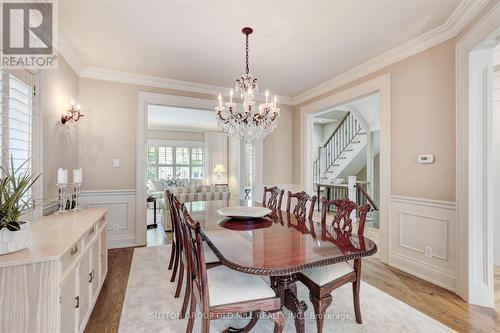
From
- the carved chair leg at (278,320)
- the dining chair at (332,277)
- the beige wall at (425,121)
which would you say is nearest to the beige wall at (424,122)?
the beige wall at (425,121)

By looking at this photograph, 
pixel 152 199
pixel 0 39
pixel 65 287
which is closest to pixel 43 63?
pixel 0 39

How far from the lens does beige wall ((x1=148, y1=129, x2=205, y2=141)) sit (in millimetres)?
8367

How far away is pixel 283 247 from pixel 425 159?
217 centimetres

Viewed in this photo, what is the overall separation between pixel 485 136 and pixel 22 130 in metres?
4.11

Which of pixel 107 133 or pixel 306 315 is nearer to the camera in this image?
pixel 306 315

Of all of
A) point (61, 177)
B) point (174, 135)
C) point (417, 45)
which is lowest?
point (61, 177)

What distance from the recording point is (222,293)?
1.47m

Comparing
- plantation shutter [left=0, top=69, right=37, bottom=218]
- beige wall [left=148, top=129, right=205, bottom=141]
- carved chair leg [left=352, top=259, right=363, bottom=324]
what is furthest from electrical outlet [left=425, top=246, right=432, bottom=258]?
beige wall [left=148, top=129, right=205, bottom=141]

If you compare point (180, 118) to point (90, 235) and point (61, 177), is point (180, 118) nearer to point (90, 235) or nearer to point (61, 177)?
point (61, 177)

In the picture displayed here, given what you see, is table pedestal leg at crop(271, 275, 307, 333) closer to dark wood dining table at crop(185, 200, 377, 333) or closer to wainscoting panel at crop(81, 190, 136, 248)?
dark wood dining table at crop(185, 200, 377, 333)

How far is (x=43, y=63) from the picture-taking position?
8.02 feet

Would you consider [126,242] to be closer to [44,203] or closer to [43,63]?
[44,203]

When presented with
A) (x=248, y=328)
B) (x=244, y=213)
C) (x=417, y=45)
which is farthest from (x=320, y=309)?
(x=417, y=45)

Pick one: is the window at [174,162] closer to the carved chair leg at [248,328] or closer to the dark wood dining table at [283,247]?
the dark wood dining table at [283,247]
